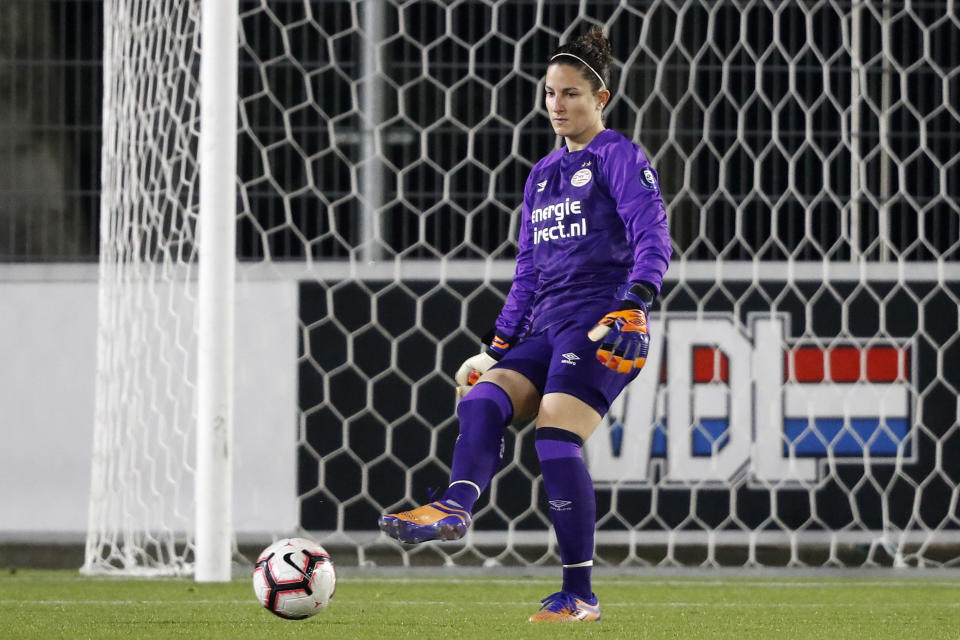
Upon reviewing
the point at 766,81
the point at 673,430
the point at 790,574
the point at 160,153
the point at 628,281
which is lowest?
the point at 790,574

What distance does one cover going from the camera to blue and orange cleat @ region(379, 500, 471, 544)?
3266mm

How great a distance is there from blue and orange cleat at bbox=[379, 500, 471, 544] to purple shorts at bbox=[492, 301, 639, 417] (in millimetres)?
445

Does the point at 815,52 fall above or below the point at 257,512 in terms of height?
above

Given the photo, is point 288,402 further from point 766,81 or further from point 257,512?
point 766,81

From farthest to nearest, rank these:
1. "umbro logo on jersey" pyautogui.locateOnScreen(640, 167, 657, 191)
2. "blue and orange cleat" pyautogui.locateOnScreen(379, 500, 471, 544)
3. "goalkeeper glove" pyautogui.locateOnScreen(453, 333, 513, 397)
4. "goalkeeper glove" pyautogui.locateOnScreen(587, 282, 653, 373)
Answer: "goalkeeper glove" pyautogui.locateOnScreen(453, 333, 513, 397), "umbro logo on jersey" pyautogui.locateOnScreen(640, 167, 657, 191), "goalkeeper glove" pyautogui.locateOnScreen(587, 282, 653, 373), "blue and orange cleat" pyautogui.locateOnScreen(379, 500, 471, 544)

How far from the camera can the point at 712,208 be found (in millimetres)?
6176

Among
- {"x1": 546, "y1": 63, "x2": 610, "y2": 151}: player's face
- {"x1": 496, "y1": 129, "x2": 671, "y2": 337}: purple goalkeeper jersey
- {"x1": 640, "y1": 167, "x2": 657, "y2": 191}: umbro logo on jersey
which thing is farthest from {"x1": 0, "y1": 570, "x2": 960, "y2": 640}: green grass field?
{"x1": 546, "y1": 63, "x2": 610, "y2": 151}: player's face

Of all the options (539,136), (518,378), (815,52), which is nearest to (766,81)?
(815,52)

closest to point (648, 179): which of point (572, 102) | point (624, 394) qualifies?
point (572, 102)

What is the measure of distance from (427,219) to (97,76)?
1.66m

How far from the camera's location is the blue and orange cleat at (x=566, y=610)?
358 cm

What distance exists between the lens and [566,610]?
3.58 meters

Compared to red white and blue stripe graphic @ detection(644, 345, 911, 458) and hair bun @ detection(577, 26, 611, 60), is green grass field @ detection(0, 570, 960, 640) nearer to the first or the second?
red white and blue stripe graphic @ detection(644, 345, 911, 458)

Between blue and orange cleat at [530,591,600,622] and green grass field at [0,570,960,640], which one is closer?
green grass field at [0,570,960,640]
